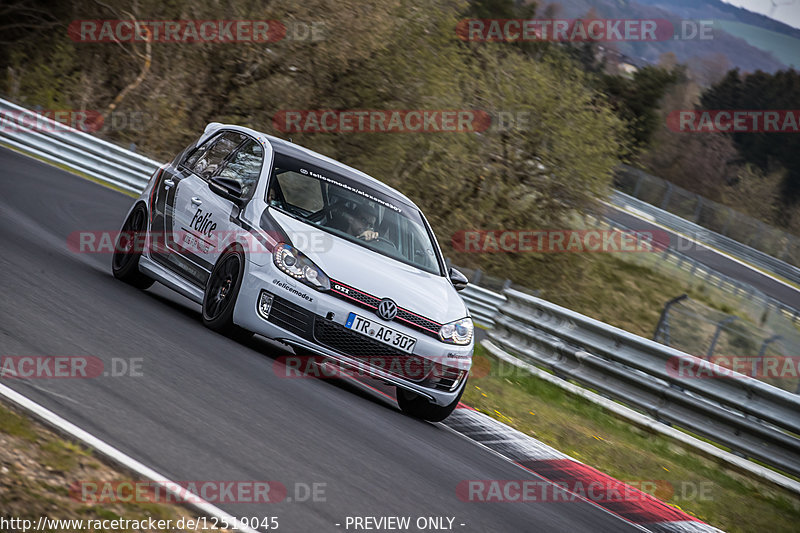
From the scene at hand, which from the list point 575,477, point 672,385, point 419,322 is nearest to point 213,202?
point 419,322

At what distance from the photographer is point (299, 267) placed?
7.75 metres

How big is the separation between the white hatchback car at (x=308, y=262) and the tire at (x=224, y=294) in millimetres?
12

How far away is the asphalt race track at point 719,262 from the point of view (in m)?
37.3

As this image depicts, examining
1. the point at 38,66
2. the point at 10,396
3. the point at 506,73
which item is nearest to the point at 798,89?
the point at 506,73

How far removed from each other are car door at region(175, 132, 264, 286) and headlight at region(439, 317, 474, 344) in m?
1.86

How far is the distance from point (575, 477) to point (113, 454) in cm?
443

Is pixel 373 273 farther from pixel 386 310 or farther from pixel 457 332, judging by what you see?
pixel 457 332

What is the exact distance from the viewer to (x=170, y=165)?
32.8 feet

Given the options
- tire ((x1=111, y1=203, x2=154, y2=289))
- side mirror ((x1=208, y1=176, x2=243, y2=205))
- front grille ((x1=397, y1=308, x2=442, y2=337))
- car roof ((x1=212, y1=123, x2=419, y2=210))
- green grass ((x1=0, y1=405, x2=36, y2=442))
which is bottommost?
tire ((x1=111, y1=203, x2=154, y2=289))

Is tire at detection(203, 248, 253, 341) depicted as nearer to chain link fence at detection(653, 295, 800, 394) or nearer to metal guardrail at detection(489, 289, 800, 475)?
metal guardrail at detection(489, 289, 800, 475)

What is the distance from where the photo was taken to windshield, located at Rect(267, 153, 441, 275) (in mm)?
8594

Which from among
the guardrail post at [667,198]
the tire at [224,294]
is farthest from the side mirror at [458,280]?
the guardrail post at [667,198]

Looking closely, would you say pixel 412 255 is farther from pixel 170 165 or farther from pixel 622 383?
pixel 622 383

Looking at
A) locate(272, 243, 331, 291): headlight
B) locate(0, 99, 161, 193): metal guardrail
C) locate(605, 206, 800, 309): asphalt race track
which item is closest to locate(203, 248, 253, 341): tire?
locate(272, 243, 331, 291): headlight
